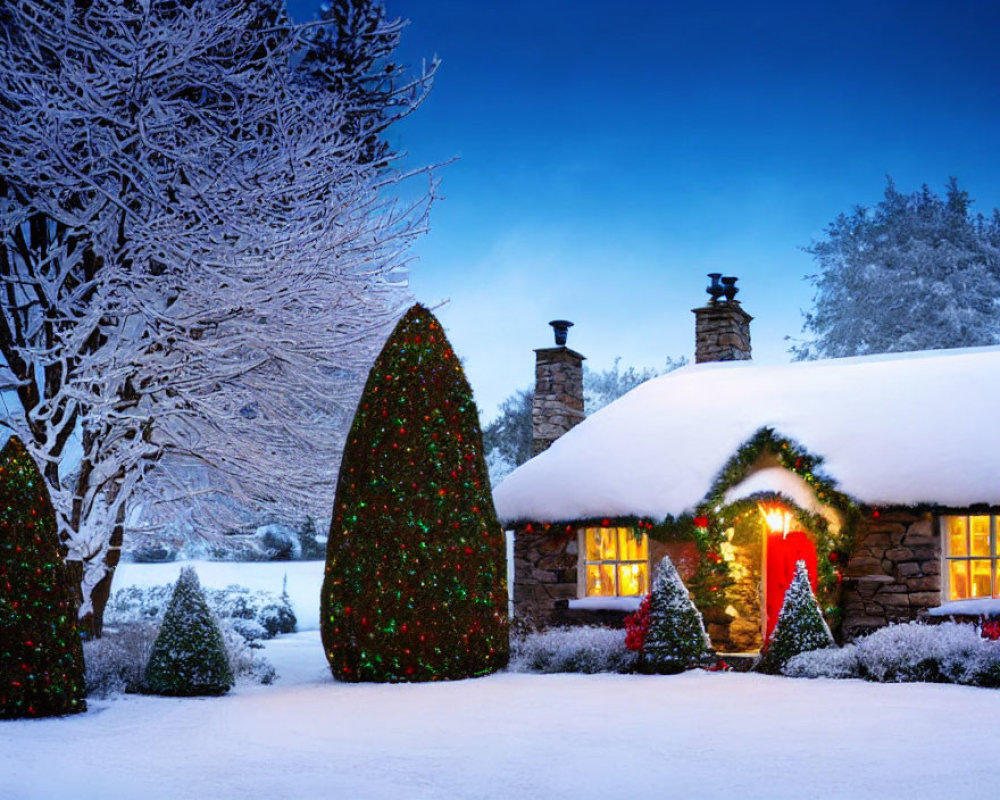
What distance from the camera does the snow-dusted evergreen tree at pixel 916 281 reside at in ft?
81.8

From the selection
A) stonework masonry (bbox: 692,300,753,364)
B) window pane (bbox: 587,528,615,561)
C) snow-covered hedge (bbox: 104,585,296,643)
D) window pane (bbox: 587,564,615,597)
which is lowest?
snow-covered hedge (bbox: 104,585,296,643)

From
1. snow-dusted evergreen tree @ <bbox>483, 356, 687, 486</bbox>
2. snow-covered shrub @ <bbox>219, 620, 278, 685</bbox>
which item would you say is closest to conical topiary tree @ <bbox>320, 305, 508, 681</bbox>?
snow-covered shrub @ <bbox>219, 620, 278, 685</bbox>

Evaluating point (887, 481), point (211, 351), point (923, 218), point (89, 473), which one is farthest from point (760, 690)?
point (923, 218)

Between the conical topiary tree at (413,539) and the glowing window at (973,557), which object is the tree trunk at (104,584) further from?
the glowing window at (973,557)

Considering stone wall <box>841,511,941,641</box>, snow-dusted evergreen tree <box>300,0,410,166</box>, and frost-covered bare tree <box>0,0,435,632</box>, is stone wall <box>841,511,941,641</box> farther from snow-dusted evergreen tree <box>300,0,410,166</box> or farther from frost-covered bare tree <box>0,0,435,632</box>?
snow-dusted evergreen tree <box>300,0,410,166</box>

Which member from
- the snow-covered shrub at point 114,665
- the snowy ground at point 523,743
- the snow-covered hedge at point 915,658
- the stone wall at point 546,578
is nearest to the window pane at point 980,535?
the snow-covered hedge at point 915,658

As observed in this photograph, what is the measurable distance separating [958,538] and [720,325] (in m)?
5.73

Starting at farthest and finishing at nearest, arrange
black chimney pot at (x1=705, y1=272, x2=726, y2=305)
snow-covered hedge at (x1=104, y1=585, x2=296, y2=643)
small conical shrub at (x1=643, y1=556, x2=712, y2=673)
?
snow-covered hedge at (x1=104, y1=585, x2=296, y2=643) → black chimney pot at (x1=705, y1=272, x2=726, y2=305) → small conical shrub at (x1=643, y1=556, x2=712, y2=673)

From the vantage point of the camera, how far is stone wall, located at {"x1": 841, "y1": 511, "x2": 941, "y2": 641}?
41.4 feet

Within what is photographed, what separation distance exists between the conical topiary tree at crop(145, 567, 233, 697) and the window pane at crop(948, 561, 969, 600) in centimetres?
837

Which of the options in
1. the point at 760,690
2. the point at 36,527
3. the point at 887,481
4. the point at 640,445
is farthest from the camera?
the point at 640,445

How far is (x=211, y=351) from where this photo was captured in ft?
36.2

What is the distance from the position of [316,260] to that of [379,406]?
5.38 ft

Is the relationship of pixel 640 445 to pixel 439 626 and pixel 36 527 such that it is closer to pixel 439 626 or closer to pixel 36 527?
pixel 439 626
